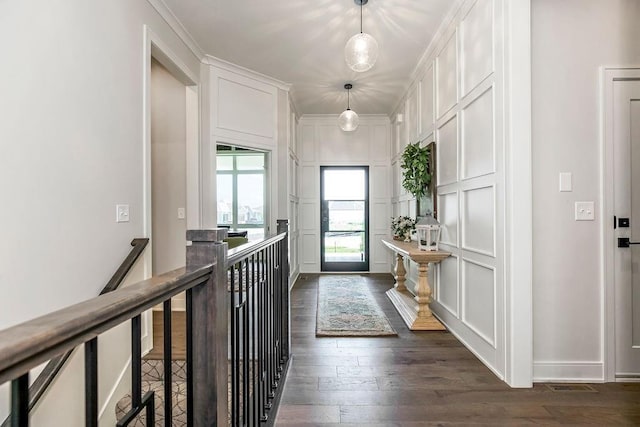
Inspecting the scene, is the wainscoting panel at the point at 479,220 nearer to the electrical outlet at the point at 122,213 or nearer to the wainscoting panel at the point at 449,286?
the wainscoting panel at the point at 449,286

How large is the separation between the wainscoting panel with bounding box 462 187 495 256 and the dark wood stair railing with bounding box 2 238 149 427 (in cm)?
250

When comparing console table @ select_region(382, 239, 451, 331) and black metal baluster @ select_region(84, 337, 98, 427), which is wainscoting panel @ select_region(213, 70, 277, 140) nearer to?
console table @ select_region(382, 239, 451, 331)

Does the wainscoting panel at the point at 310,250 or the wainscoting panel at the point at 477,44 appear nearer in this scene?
the wainscoting panel at the point at 477,44

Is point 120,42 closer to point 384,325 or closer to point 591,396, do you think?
point 384,325

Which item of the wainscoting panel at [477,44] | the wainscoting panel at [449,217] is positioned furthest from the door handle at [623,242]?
the wainscoting panel at [477,44]

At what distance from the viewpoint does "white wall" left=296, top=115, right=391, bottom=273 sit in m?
6.48

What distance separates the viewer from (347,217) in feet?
21.6

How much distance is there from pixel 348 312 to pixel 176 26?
3.39m

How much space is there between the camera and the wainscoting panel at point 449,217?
3189 millimetres

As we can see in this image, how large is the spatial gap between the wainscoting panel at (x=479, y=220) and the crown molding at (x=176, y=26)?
3.02 metres

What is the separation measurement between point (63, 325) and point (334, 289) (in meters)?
4.80

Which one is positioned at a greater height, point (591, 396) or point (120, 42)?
point (120, 42)

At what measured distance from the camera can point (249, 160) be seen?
23.9 ft

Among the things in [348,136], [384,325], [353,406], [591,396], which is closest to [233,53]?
[348,136]
